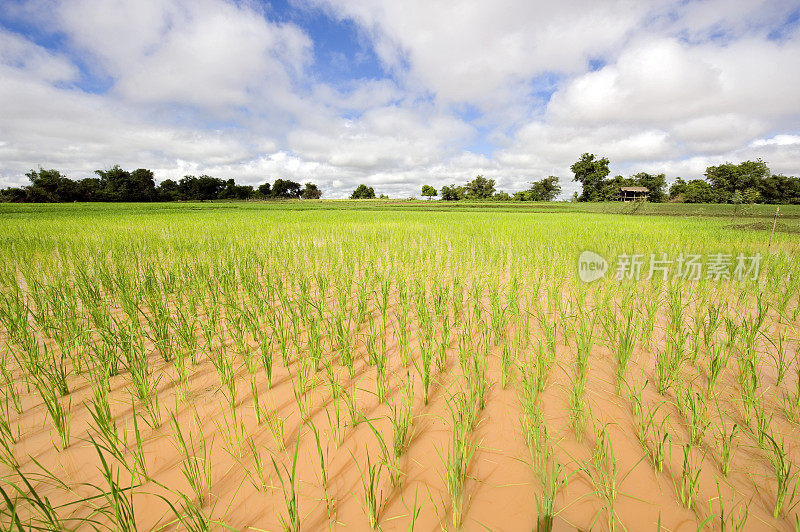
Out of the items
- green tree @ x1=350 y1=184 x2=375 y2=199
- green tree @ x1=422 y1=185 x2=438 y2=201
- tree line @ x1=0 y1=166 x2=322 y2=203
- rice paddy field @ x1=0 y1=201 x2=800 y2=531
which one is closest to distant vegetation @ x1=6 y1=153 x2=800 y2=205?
tree line @ x1=0 y1=166 x2=322 y2=203

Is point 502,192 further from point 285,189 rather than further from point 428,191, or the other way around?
point 285,189

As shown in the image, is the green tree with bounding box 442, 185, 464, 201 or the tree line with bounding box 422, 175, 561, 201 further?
the green tree with bounding box 442, 185, 464, 201

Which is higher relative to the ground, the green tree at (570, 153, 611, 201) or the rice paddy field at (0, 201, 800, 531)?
the green tree at (570, 153, 611, 201)

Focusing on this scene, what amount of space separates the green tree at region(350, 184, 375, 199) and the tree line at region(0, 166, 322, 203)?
2035cm

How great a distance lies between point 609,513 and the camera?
117 cm

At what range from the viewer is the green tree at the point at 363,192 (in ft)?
286

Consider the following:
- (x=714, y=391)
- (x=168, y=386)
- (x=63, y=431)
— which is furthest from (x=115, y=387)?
(x=714, y=391)

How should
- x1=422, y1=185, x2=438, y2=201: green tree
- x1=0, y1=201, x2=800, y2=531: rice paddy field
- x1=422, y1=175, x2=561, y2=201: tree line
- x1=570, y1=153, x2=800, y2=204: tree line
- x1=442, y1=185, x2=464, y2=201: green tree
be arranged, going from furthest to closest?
x1=422, y1=185, x2=438, y2=201: green tree < x1=442, y1=185, x2=464, y2=201: green tree < x1=422, y1=175, x2=561, y2=201: tree line < x1=570, y1=153, x2=800, y2=204: tree line < x1=0, y1=201, x2=800, y2=531: rice paddy field

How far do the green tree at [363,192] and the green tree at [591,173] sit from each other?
51.9 meters

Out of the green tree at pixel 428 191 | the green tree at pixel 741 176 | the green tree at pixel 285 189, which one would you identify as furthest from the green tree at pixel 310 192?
the green tree at pixel 741 176

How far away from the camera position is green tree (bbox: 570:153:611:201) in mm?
49312

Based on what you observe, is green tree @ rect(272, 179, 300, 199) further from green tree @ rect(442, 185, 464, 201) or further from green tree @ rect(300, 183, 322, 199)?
green tree @ rect(442, 185, 464, 201)

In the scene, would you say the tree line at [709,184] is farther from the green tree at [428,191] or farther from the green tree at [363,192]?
the green tree at [363,192]

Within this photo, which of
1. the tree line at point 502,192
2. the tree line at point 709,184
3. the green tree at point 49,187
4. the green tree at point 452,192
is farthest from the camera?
the green tree at point 452,192
